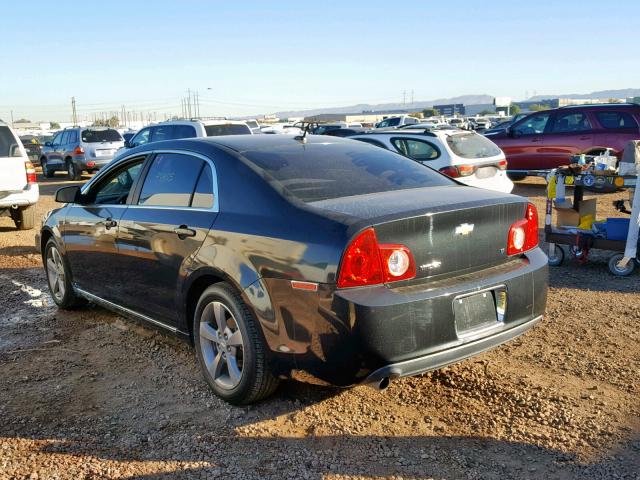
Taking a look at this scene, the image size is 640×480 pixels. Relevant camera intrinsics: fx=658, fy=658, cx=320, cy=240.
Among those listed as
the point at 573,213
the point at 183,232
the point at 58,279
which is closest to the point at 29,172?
the point at 58,279

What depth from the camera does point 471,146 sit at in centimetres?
1085

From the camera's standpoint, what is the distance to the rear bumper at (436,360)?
3.25 meters

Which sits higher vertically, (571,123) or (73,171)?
(571,123)

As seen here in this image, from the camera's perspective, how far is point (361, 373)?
10.7 feet

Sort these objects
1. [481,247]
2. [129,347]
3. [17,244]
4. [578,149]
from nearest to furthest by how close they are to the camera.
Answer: [481,247] → [129,347] → [17,244] → [578,149]

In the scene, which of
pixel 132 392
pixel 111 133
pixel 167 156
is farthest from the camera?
pixel 111 133

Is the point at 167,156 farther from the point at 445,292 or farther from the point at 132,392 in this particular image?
the point at 445,292

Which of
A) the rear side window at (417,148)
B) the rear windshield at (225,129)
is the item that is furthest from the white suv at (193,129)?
the rear side window at (417,148)

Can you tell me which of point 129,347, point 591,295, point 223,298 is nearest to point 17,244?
point 129,347

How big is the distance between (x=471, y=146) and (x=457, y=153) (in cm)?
→ 46

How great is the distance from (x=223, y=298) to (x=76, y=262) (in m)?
2.34

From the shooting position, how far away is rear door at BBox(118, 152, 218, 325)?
410 centimetres

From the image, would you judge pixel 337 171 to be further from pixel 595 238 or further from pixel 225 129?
pixel 225 129

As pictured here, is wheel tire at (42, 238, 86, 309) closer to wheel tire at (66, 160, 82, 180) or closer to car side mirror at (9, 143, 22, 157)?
car side mirror at (9, 143, 22, 157)
